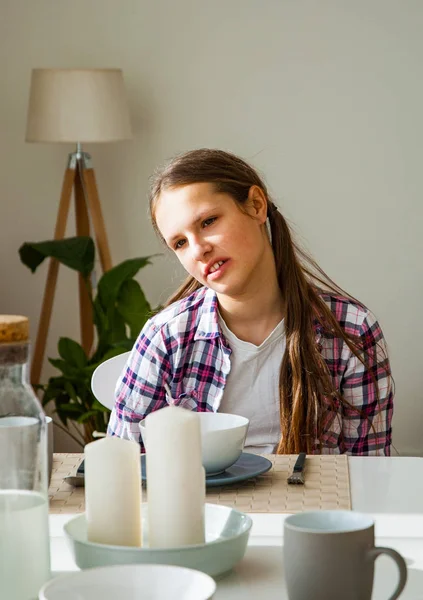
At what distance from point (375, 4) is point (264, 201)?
237cm

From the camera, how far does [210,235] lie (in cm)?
173

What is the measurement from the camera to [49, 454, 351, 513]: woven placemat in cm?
117

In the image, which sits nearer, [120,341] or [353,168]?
[120,341]

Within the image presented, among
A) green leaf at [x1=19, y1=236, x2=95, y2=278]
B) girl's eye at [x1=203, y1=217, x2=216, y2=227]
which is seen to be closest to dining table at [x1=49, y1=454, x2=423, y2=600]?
girl's eye at [x1=203, y1=217, x2=216, y2=227]

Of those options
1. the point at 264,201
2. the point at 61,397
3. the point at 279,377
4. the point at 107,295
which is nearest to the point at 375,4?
the point at 107,295

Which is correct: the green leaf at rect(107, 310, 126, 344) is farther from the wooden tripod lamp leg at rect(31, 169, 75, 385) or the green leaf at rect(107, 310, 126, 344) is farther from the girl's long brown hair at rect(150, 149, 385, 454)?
the girl's long brown hair at rect(150, 149, 385, 454)

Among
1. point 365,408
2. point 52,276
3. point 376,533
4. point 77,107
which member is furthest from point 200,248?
point 52,276

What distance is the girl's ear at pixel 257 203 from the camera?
1842 millimetres

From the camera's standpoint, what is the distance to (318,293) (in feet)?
6.08

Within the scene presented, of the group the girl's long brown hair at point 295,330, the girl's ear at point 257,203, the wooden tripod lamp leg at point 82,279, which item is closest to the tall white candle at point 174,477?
the girl's long brown hair at point 295,330

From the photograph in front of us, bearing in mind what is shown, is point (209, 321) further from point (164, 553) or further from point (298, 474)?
point (164, 553)

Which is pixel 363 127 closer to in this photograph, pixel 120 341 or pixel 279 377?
pixel 120 341

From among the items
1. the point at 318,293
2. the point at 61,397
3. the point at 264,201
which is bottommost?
the point at 61,397

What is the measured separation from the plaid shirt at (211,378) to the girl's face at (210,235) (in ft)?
0.33
